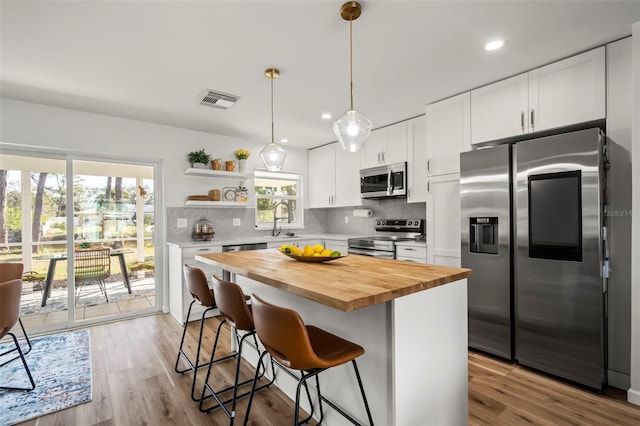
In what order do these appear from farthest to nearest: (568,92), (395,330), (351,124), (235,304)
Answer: (568,92) < (351,124) < (235,304) < (395,330)

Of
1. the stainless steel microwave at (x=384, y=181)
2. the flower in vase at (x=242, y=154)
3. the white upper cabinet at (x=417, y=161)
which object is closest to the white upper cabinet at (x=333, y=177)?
the stainless steel microwave at (x=384, y=181)

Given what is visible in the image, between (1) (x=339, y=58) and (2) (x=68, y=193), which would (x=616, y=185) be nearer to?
(1) (x=339, y=58)

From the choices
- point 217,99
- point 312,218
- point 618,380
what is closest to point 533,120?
point 618,380

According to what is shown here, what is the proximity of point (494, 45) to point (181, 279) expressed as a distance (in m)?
3.88

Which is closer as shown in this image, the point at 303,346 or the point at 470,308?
the point at 303,346

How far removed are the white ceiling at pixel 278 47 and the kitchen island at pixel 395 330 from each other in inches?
62.1

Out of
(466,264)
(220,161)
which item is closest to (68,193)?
(220,161)

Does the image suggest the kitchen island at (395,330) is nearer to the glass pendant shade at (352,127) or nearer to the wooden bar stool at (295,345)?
the wooden bar stool at (295,345)

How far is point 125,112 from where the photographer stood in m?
3.69

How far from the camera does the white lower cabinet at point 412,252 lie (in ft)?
11.7

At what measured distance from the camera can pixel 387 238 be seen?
4.19m

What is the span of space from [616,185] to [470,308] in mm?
1483

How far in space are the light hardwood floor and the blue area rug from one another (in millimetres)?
87

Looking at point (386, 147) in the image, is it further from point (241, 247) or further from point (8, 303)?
point (8, 303)
